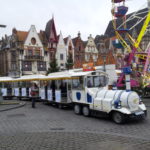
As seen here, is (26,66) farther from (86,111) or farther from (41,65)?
(86,111)

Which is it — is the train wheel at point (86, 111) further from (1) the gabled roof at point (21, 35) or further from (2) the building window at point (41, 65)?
(1) the gabled roof at point (21, 35)

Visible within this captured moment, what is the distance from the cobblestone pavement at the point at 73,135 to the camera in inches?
247

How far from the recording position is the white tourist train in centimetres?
949

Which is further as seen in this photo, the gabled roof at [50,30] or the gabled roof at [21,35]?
the gabled roof at [50,30]

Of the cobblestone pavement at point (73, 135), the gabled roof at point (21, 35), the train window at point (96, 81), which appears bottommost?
the cobblestone pavement at point (73, 135)

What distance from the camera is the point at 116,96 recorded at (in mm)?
9781

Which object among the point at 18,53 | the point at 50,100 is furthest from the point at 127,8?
the point at 18,53

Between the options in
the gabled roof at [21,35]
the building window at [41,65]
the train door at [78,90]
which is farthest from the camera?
the building window at [41,65]

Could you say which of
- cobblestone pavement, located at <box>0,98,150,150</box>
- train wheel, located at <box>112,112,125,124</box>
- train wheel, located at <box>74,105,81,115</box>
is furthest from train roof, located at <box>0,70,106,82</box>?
cobblestone pavement, located at <box>0,98,150,150</box>

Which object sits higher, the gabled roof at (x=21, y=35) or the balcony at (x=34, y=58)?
the gabled roof at (x=21, y=35)

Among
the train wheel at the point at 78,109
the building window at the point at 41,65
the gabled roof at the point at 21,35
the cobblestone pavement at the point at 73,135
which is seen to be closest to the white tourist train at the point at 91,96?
the train wheel at the point at 78,109

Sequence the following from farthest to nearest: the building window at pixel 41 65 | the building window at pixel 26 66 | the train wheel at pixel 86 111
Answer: the building window at pixel 41 65 < the building window at pixel 26 66 < the train wheel at pixel 86 111

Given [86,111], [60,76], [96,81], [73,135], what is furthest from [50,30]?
[73,135]

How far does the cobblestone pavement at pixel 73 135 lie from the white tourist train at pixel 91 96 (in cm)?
65
